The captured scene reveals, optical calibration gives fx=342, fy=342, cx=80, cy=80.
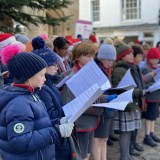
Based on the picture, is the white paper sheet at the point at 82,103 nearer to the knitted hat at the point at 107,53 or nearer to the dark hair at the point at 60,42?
the knitted hat at the point at 107,53

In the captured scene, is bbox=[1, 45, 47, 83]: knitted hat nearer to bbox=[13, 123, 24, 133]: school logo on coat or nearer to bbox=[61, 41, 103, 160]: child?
bbox=[13, 123, 24, 133]: school logo on coat

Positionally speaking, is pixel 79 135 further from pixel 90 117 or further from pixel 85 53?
pixel 85 53

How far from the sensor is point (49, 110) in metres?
2.91

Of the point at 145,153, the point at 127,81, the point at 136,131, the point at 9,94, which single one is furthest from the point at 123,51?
the point at 9,94

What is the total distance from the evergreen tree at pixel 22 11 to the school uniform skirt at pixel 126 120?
140 inches

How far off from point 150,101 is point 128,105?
1.21 m

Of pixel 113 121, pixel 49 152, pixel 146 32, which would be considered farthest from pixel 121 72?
pixel 146 32

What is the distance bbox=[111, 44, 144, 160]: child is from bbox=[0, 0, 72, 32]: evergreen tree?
3111 mm

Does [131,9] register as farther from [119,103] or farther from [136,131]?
[119,103]

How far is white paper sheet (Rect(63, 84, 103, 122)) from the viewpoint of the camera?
2.56 meters

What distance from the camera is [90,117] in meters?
3.64

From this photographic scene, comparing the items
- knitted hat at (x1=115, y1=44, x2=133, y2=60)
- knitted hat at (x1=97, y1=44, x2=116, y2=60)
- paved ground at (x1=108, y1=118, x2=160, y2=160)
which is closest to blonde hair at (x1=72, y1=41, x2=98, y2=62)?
knitted hat at (x1=97, y1=44, x2=116, y2=60)

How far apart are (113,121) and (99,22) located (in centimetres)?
2381

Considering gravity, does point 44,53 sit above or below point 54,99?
above
